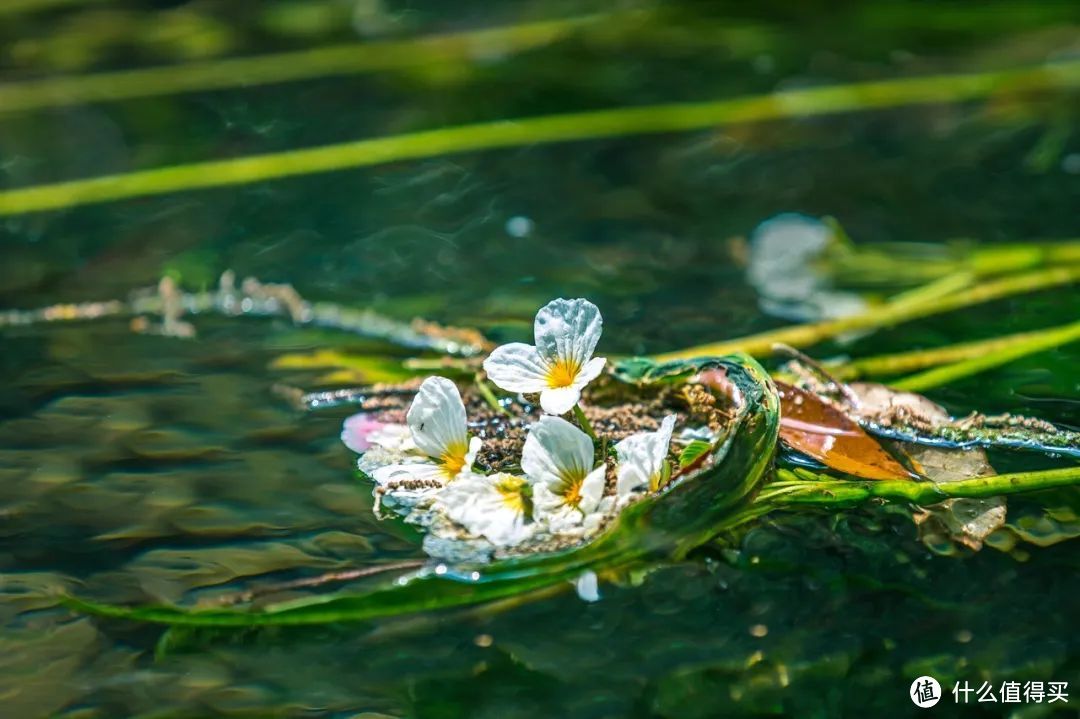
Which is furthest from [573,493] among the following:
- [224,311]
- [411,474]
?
[224,311]

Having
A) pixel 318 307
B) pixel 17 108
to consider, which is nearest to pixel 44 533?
pixel 318 307

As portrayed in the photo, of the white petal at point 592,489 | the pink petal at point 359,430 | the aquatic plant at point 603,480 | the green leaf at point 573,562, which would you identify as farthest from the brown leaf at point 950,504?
the pink petal at point 359,430

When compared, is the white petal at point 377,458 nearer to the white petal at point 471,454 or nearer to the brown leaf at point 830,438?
the white petal at point 471,454

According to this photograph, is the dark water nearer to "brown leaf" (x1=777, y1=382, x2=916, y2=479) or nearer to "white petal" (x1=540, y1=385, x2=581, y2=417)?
"brown leaf" (x1=777, y1=382, x2=916, y2=479)

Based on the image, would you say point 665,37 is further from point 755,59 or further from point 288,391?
point 288,391

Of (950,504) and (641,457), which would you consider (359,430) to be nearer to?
(641,457)

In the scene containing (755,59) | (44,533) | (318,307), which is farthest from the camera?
(755,59)

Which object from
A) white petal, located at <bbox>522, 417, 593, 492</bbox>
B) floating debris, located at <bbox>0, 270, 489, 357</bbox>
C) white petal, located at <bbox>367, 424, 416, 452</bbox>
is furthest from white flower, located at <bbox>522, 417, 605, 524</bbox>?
floating debris, located at <bbox>0, 270, 489, 357</bbox>
